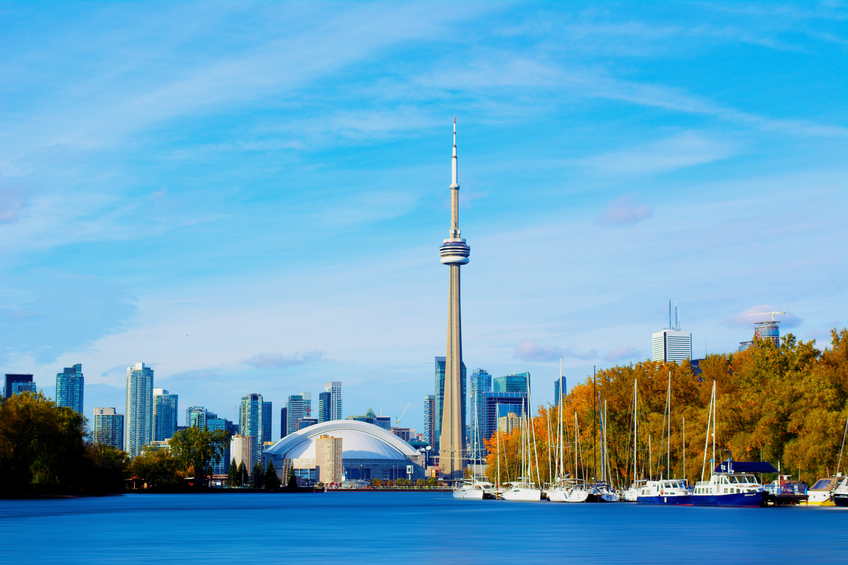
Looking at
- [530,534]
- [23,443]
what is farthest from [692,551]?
[23,443]

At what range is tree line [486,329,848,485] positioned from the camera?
99375 millimetres

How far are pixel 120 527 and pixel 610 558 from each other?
139 ft

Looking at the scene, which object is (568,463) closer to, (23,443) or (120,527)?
(23,443)

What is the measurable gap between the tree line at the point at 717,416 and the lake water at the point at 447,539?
10.2m

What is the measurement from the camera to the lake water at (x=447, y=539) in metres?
47.6

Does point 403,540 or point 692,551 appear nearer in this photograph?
point 692,551

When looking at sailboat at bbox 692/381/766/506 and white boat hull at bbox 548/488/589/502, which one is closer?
sailboat at bbox 692/381/766/506

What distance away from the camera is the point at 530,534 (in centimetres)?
6612

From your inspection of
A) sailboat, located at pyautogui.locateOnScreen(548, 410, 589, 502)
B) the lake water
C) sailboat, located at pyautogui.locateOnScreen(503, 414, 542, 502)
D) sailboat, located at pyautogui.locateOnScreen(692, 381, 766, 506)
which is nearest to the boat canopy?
sailboat, located at pyautogui.locateOnScreen(692, 381, 766, 506)

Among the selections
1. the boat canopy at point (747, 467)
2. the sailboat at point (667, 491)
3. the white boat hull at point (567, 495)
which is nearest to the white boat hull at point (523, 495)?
the white boat hull at point (567, 495)

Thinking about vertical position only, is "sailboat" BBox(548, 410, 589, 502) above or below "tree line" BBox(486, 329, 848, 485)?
below

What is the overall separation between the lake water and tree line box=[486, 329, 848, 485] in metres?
10.2

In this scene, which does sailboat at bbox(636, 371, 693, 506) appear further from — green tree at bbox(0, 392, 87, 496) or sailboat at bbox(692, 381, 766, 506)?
green tree at bbox(0, 392, 87, 496)

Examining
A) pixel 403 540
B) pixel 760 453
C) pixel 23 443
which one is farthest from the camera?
pixel 23 443
